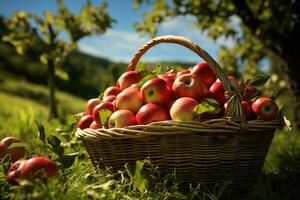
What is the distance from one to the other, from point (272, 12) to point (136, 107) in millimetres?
3737

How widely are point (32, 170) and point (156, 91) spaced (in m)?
0.86

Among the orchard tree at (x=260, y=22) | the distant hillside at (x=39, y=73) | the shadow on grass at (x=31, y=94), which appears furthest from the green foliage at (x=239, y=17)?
the distant hillside at (x=39, y=73)

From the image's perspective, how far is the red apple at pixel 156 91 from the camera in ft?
8.38

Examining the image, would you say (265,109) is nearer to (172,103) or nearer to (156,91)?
(172,103)

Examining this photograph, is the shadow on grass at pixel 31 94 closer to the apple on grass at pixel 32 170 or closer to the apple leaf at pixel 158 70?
the apple leaf at pixel 158 70

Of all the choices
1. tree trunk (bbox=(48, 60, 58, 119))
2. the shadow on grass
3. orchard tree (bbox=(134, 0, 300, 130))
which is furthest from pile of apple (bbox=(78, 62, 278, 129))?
the shadow on grass

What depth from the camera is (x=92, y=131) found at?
2490mm

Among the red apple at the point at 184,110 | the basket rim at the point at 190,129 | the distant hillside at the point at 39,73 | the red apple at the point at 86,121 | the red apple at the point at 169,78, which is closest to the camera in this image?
the basket rim at the point at 190,129

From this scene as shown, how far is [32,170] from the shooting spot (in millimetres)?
2059

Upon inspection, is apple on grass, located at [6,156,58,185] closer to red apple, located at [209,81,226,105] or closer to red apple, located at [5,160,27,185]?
red apple, located at [5,160,27,185]

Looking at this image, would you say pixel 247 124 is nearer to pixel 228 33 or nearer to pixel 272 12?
pixel 272 12

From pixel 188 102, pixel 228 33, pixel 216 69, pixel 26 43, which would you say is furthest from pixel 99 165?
pixel 26 43

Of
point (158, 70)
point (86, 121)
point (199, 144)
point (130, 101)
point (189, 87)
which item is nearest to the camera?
point (199, 144)

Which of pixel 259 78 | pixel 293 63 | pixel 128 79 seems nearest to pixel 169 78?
pixel 128 79
